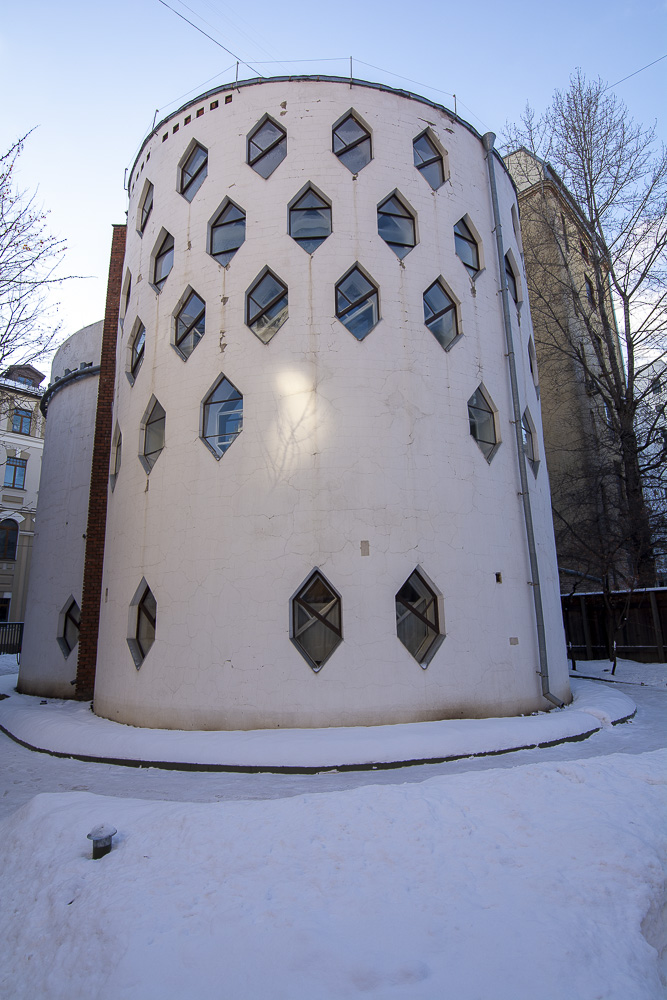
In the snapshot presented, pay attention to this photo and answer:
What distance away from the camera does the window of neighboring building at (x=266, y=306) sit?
7570 millimetres

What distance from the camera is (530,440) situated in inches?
361

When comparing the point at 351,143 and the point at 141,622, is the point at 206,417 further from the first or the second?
the point at 351,143

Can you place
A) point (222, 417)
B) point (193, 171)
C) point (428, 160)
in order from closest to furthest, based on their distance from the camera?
1. point (222, 417)
2. point (428, 160)
3. point (193, 171)

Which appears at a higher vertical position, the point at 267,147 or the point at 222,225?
the point at 267,147

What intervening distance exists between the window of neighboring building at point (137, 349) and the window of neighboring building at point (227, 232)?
1.68 metres

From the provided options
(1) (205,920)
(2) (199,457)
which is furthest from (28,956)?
(2) (199,457)

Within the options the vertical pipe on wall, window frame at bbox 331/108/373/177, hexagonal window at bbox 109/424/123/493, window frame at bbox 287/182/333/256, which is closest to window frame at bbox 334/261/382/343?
window frame at bbox 287/182/333/256

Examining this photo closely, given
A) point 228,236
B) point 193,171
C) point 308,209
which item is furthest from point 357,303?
point 193,171

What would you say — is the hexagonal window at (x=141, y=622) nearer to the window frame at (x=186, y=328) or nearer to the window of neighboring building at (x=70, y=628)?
the window frame at (x=186, y=328)

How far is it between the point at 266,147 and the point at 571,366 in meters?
15.1

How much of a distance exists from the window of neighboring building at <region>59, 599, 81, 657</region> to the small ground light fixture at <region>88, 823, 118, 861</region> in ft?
26.0

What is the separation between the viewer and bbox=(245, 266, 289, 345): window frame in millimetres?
7527

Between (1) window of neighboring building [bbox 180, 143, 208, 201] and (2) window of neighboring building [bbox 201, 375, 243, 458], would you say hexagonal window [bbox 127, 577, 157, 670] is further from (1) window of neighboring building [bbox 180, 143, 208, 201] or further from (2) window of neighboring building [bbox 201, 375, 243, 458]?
(1) window of neighboring building [bbox 180, 143, 208, 201]

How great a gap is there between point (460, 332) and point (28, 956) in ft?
25.2
